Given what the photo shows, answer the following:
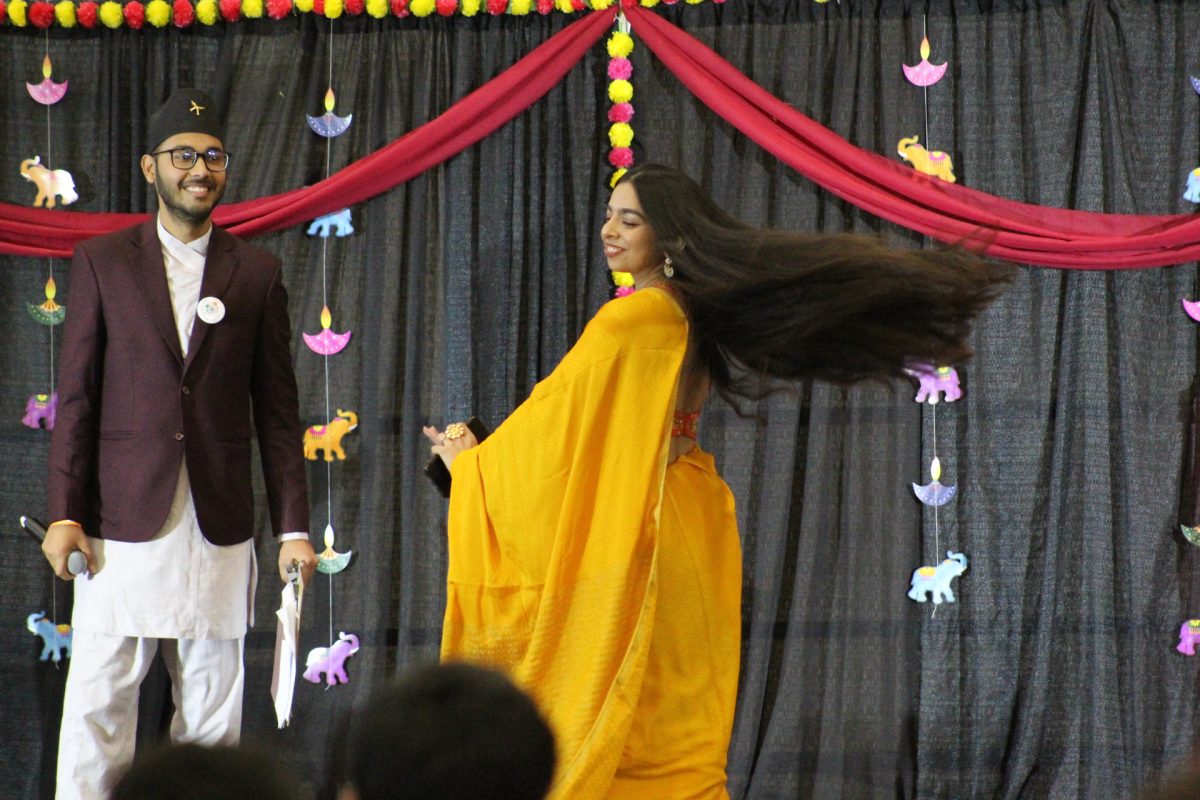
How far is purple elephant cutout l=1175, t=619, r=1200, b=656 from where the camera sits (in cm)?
418

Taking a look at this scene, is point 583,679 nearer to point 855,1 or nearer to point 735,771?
point 735,771

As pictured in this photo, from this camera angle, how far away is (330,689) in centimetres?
445

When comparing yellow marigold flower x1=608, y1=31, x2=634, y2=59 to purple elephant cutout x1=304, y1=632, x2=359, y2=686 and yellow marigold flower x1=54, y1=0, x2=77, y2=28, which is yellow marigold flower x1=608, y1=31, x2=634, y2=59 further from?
purple elephant cutout x1=304, y1=632, x2=359, y2=686

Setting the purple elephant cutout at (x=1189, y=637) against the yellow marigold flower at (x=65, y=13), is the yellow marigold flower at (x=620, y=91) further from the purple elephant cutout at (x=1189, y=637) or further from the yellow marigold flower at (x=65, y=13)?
the purple elephant cutout at (x=1189, y=637)

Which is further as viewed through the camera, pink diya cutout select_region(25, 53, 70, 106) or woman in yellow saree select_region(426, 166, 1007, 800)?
pink diya cutout select_region(25, 53, 70, 106)

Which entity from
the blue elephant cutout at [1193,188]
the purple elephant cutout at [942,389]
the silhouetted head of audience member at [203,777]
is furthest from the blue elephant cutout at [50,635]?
the blue elephant cutout at [1193,188]

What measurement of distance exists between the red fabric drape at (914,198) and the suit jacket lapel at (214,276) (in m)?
1.52

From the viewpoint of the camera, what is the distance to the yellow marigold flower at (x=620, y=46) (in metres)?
4.36

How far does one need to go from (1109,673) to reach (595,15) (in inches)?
98.8

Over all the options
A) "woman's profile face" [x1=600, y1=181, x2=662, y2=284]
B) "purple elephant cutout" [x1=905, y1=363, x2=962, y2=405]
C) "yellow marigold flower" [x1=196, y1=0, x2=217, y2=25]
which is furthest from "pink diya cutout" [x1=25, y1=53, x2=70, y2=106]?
"purple elephant cutout" [x1=905, y1=363, x2=962, y2=405]

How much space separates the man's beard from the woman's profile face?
100 cm

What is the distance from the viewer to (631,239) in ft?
11.0

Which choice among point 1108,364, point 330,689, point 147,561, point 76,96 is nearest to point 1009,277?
point 1108,364

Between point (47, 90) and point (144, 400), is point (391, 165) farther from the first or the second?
point (144, 400)
